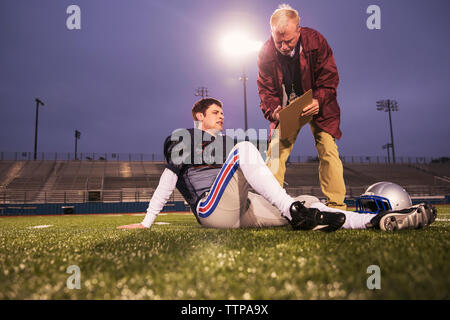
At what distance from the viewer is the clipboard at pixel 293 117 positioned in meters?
3.13

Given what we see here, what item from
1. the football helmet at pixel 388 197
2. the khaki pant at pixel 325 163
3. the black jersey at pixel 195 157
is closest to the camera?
the black jersey at pixel 195 157

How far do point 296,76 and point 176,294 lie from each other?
357 centimetres

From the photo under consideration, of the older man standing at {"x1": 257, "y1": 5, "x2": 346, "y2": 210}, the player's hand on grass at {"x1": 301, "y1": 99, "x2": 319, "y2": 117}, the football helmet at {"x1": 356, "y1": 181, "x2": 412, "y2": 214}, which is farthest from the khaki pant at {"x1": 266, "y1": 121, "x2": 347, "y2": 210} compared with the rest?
the football helmet at {"x1": 356, "y1": 181, "x2": 412, "y2": 214}

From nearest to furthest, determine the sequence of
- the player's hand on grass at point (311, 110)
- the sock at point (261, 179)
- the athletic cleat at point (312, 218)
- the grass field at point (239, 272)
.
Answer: the grass field at point (239, 272), the athletic cleat at point (312, 218), the sock at point (261, 179), the player's hand on grass at point (311, 110)

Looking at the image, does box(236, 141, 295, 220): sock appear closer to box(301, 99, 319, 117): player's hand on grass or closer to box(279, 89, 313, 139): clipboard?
box(279, 89, 313, 139): clipboard

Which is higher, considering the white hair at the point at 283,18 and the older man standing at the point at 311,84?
the white hair at the point at 283,18

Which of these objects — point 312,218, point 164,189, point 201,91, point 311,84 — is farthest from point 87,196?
point 312,218

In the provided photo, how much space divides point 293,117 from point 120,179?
85.7 ft

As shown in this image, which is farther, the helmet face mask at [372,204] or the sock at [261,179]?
the helmet face mask at [372,204]

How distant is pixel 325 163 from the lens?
378 centimetres

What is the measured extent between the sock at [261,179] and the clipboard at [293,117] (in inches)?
43.7

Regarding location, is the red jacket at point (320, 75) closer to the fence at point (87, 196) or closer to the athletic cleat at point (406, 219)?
the athletic cleat at point (406, 219)

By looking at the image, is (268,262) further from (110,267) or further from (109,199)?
(109,199)

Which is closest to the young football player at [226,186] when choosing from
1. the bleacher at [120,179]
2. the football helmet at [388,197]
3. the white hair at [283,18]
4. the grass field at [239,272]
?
the grass field at [239,272]
